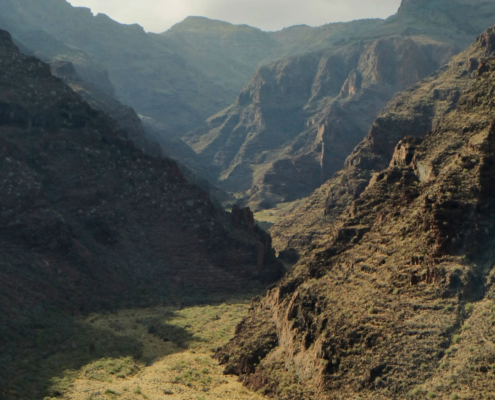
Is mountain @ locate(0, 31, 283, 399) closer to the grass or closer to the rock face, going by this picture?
the grass

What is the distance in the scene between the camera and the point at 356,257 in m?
40.0

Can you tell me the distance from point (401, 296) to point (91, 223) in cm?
4200

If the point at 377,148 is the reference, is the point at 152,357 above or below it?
below

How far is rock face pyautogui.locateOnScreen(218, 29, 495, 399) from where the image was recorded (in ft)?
96.9

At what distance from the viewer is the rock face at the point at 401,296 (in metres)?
29.5

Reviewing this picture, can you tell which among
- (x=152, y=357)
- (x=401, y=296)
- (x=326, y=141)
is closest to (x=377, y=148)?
(x=326, y=141)

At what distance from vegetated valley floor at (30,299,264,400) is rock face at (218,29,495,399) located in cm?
221

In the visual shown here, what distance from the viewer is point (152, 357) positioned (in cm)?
4722

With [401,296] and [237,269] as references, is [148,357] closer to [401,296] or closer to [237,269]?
[401,296]

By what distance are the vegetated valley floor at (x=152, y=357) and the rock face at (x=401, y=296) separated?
2.21 metres

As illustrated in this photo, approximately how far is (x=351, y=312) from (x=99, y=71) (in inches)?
6759

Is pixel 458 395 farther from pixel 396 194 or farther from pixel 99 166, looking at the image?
pixel 99 166

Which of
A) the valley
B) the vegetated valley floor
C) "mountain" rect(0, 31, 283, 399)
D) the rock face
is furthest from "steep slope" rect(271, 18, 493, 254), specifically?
the rock face

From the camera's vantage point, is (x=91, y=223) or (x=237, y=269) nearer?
(x=237, y=269)
